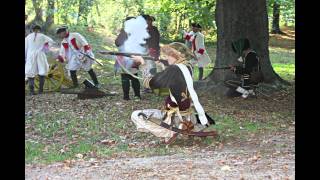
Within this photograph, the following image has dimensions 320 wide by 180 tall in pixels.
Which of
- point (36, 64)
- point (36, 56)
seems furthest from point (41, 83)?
point (36, 56)

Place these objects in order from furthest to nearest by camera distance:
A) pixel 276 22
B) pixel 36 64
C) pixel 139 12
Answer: pixel 276 22
pixel 139 12
pixel 36 64

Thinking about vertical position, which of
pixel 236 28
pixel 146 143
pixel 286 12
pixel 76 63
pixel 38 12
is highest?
pixel 286 12

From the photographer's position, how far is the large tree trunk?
43.7ft

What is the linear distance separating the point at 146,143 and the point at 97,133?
124 centimetres

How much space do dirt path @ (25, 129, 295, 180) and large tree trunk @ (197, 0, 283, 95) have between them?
5.96 m

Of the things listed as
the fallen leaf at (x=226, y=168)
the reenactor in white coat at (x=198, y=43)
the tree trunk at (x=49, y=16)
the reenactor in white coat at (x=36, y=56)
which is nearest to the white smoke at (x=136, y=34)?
the reenactor in white coat at (x=36, y=56)

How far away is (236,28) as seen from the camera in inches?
526

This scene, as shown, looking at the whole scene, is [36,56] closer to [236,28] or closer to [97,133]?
[236,28]

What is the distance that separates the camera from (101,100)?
1238cm

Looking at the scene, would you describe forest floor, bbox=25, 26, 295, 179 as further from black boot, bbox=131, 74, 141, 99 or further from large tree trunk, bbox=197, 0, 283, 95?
large tree trunk, bbox=197, 0, 283, 95

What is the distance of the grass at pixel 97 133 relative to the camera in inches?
303

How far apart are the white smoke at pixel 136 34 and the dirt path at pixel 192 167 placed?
474 centimetres
